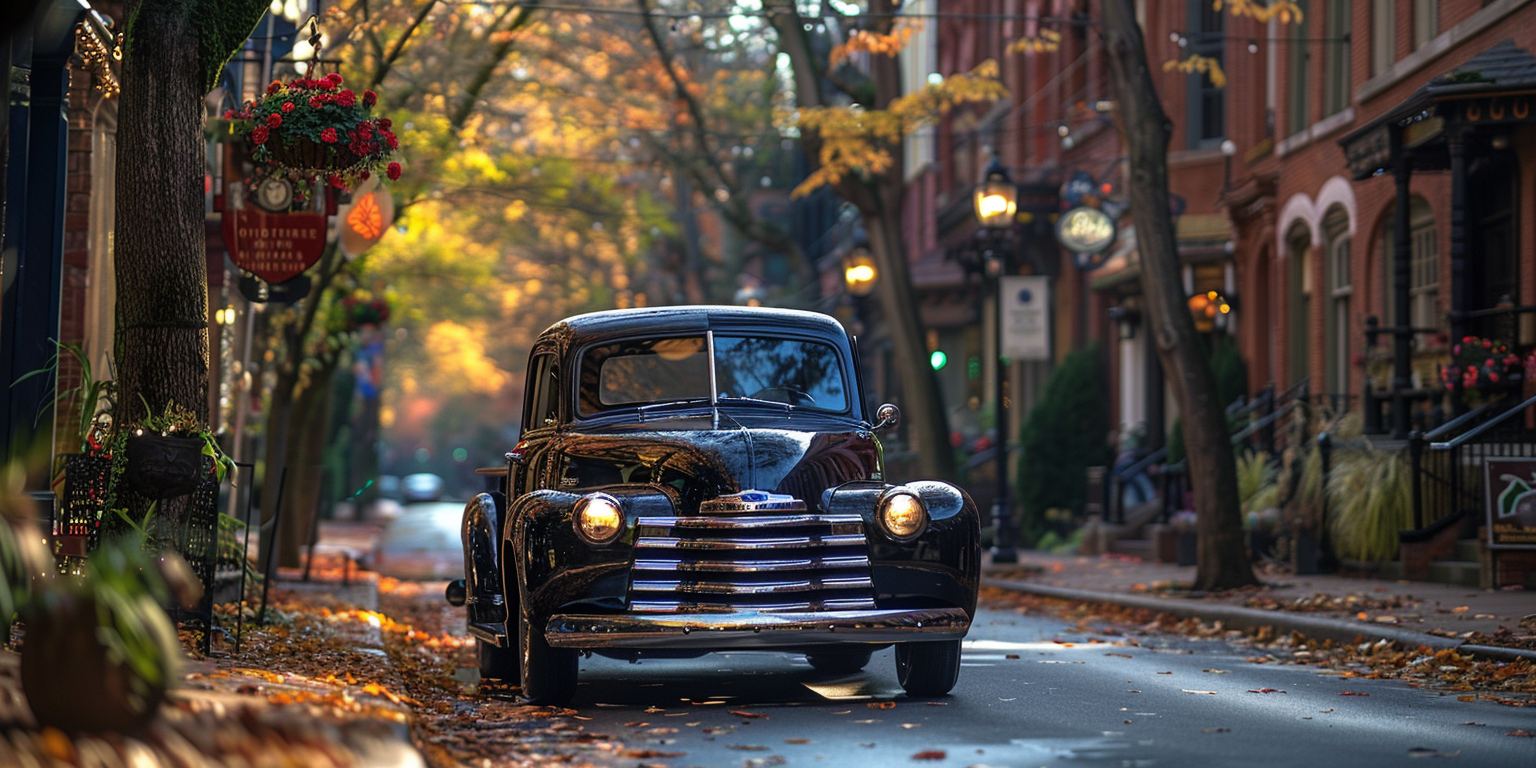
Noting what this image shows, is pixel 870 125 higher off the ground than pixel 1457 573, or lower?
higher

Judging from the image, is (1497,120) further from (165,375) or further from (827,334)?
(165,375)

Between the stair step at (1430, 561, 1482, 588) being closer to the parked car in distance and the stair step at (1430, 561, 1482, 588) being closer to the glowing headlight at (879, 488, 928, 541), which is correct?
the parked car in distance

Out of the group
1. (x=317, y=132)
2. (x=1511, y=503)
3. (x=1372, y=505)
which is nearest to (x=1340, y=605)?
(x=1511, y=503)

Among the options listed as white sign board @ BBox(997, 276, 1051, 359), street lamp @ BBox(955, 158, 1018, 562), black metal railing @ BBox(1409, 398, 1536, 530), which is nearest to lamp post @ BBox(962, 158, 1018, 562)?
street lamp @ BBox(955, 158, 1018, 562)

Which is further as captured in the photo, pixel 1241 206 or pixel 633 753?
pixel 1241 206

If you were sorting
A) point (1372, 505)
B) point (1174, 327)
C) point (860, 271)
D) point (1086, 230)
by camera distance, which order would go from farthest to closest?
point (860, 271) → point (1086, 230) → point (1372, 505) → point (1174, 327)

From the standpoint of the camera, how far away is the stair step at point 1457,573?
15.8 meters

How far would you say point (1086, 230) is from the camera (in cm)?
2609

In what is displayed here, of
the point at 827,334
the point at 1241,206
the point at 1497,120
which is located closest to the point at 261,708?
the point at 827,334

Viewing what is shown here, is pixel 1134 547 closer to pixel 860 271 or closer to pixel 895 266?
pixel 895 266

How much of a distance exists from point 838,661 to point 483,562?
2.48 m

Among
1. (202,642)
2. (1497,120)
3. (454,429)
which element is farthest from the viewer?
(454,429)

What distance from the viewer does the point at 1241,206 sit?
1041 inches

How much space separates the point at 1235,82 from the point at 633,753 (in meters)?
21.5
